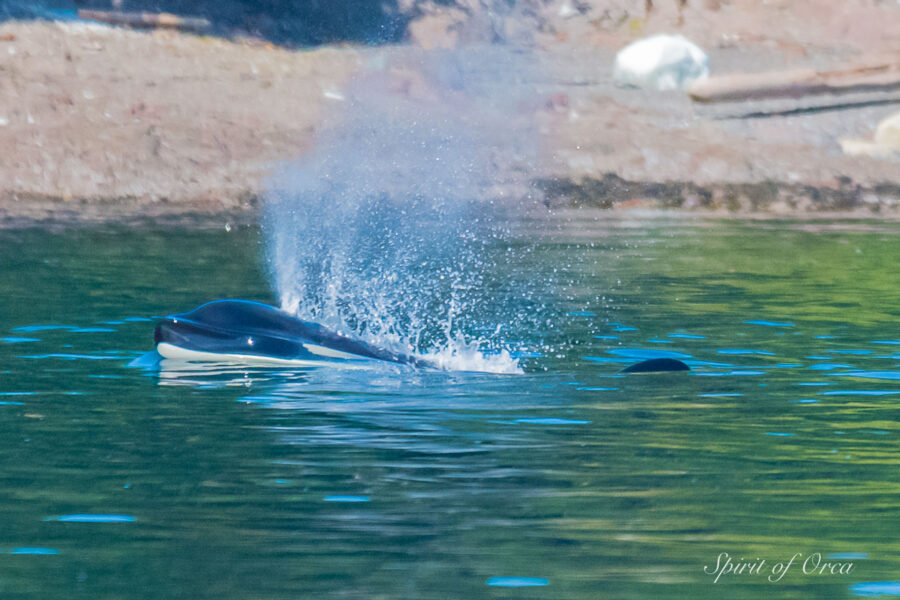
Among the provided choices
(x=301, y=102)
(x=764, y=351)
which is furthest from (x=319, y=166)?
(x=764, y=351)

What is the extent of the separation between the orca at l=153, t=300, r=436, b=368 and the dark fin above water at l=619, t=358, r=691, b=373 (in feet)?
6.05

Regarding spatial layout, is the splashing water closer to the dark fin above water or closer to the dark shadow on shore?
the dark shadow on shore

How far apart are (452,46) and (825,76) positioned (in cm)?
867

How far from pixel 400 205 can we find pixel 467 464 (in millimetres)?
19232

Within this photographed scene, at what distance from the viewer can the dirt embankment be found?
2902 centimetres

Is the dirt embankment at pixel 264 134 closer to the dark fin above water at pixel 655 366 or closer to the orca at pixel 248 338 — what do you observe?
the orca at pixel 248 338

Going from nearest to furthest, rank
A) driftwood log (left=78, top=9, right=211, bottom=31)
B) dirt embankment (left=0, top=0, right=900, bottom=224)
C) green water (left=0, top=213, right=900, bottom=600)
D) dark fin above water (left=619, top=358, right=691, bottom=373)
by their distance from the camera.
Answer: green water (left=0, top=213, right=900, bottom=600) < dark fin above water (left=619, top=358, right=691, bottom=373) < dirt embankment (left=0, top=0, right=900, bottom=224) < driftwood log (left=78, top=9, right=211, bottom=31)

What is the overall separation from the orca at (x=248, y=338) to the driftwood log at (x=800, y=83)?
20321 millimetres

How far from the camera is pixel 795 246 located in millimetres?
23484

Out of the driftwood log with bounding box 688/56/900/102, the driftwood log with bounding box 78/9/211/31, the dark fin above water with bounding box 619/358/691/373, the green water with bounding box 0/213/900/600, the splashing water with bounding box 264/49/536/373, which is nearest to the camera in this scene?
the green water with bounding box 0/213/900/600

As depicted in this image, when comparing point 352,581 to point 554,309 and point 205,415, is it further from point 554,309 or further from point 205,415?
point 554,309

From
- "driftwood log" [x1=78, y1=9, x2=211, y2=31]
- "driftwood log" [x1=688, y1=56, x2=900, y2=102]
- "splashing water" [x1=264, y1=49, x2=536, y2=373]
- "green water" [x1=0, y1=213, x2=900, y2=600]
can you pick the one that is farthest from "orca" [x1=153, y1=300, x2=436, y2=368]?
"driftwood log" [x1=78, y1=9, x2=211, y2=31]

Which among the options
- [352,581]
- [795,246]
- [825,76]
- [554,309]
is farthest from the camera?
[825,76]

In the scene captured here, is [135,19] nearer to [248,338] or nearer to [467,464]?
[248,338]
